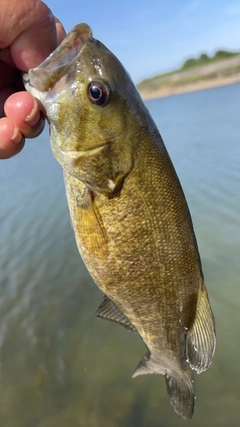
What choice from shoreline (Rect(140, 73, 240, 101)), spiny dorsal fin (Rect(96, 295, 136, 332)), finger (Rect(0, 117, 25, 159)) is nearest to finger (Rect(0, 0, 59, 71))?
finger (Rect(0, 117, 25, 159))

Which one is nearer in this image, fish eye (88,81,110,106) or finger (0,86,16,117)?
fish eye (88,81,110,106)

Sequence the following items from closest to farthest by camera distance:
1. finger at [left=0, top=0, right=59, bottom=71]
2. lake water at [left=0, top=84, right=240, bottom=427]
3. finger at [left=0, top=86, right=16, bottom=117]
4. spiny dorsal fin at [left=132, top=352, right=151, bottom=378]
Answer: finger at [left=0, top=0, right=59, bottom=71] → finger at [left=0, top=86, right=16, bottom=117] → spiny dorsal fin at [left=132, top=352, right=151, bottom=378] → lake water at [left=0, top=84, right=240, bottom=427]

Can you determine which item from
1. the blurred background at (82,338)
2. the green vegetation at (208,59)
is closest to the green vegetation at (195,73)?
the green vegetation at (208,59)

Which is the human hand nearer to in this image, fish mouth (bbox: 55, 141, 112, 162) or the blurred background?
fish mouth (bbox: 55, 141, 112, 162)

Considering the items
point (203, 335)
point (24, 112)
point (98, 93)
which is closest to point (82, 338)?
point (203, 335)

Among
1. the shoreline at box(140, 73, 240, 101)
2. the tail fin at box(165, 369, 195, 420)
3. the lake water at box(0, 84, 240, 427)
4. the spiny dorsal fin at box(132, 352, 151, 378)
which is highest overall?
the spiny dorsal fin at box(132, 352, 151, 378)
